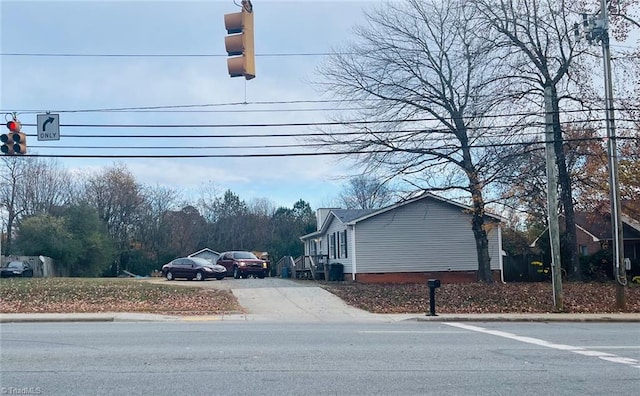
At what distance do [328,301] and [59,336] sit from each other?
12441 millimetres

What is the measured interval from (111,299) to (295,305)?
6.69 m

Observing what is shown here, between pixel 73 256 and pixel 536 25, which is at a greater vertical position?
pixel 536 25

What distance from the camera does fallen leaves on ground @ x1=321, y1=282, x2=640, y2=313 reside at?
22.3 m

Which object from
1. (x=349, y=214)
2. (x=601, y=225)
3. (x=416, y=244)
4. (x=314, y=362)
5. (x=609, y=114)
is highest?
(x=609, y=114)

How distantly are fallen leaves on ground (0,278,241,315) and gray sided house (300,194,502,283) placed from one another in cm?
949

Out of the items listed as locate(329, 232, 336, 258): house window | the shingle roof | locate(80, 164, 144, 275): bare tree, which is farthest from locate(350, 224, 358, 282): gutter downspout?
locate(80, 164, 144, 275): bare tree

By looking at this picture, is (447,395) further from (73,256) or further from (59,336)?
(73,256)

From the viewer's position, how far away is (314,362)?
10.5 m

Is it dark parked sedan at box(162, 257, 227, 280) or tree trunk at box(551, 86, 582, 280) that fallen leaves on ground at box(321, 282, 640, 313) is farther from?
dark parked sedan at box(162, 257, 227, 280)

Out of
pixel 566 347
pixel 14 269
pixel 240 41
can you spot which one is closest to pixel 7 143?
pixel 240 41

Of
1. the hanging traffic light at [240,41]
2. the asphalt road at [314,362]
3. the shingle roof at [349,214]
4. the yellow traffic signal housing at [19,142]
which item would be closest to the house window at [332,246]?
the shingle roof at [349,214]

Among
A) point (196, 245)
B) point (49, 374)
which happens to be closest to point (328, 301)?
point (49, 374)

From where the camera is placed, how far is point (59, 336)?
542 inches

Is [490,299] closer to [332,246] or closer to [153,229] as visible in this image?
[332,246]
